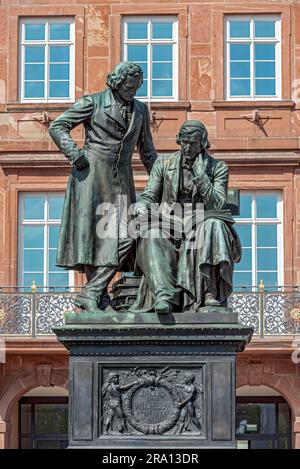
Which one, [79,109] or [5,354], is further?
[5,354]

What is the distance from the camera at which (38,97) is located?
31.5 m

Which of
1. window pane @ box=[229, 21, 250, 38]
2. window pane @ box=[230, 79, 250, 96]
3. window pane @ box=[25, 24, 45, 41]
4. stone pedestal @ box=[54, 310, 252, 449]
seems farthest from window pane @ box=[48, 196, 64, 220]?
stone pedestal @ box=[54, 310, 252, 449]

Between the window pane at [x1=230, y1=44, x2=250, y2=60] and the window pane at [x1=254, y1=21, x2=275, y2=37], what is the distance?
12.1 inches

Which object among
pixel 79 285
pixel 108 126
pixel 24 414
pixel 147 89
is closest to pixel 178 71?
pixel 147 89

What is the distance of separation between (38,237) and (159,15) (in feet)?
14.9

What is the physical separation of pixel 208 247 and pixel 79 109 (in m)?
1.62

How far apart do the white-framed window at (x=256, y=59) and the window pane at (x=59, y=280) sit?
438 cm

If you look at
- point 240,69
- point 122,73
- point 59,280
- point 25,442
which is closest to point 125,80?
point 122,73

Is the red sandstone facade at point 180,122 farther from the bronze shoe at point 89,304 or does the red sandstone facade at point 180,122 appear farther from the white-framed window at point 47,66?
the bronze shoe at point 89,304

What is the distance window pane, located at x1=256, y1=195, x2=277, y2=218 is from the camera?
31.0 meters

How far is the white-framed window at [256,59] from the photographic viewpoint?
103ft

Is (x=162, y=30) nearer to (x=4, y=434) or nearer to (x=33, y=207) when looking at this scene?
(x=33, y=207)

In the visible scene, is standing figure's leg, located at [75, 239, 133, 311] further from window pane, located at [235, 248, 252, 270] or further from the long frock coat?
window pane, located at [235, 248, 252, 270]
